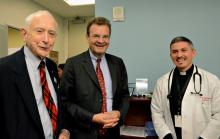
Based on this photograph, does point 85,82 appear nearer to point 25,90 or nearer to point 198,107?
point 25,90

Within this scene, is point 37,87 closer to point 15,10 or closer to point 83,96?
point 83,96

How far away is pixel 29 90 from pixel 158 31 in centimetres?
196

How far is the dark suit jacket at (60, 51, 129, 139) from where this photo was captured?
1.71m

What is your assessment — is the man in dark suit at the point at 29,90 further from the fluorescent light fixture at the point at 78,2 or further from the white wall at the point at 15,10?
the fluorescent light fixture at the point at 78,2

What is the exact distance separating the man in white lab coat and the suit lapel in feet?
3.98

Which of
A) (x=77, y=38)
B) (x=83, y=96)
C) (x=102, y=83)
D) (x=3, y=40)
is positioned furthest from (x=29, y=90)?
(x=77, y=38)

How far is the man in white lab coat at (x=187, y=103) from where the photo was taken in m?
1.96

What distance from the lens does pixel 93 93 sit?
5.73ft

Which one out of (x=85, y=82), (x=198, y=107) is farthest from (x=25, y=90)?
(x=198, y=107)

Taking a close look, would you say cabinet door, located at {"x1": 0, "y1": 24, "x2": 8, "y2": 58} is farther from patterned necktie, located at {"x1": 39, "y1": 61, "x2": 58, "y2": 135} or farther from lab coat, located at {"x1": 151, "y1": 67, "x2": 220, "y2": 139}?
lab coat, located at {"x1": 151, "y1": 67, "x2": 220, "y2": 139}

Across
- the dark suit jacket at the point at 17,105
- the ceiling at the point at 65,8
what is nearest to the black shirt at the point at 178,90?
the dark suit jacket at the point at 17,105

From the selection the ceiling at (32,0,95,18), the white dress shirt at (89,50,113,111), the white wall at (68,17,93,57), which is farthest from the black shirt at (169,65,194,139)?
the white wall at (68,17,93,57)

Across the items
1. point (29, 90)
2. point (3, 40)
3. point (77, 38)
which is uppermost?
point (77, 38)

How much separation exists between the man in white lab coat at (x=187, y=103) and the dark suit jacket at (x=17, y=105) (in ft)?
3.96
